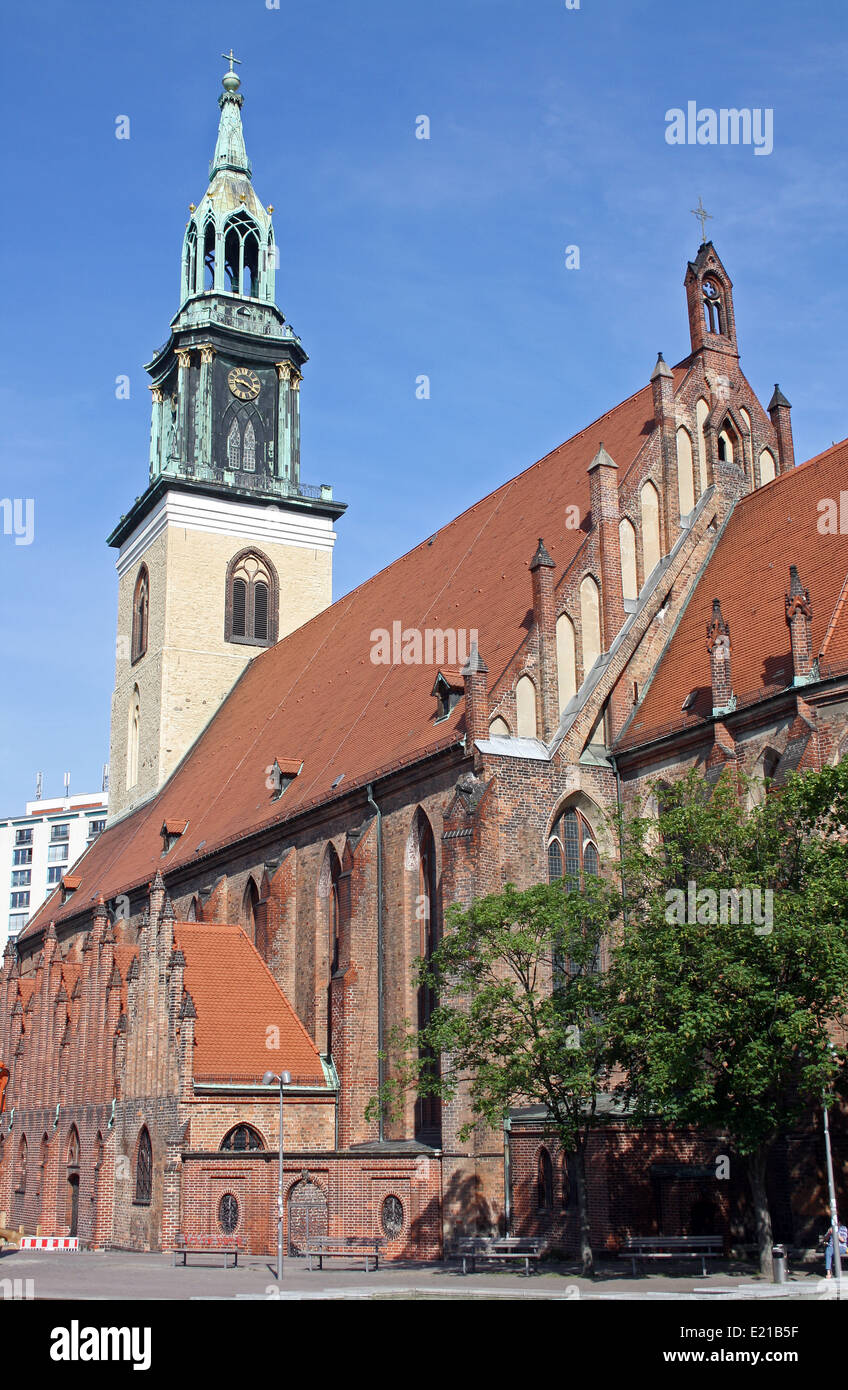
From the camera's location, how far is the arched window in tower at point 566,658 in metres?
29.1

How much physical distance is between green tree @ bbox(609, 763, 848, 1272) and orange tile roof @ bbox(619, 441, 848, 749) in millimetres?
4274

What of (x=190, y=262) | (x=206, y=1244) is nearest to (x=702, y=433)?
(x=206, y=1244)

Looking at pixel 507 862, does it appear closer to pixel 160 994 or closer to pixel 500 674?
pixel 500 674

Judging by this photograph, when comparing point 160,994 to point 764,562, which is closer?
point 764,562

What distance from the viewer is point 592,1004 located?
71.3 feet

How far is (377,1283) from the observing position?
21281mm

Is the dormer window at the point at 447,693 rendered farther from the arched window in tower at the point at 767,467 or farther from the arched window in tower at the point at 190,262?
the arched window in tower at the point at 190,262

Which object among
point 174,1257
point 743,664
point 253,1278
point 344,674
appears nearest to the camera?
point 253,1278

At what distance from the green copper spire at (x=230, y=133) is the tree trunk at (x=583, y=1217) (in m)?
42.9

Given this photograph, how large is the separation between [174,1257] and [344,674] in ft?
53.9

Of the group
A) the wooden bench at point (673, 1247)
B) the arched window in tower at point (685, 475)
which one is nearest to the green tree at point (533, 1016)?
the wooden bench at point (673, 1247)

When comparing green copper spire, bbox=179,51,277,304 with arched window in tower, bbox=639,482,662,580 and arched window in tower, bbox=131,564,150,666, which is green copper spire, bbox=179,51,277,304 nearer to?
arched window in tower, bbox=131,564,150,666

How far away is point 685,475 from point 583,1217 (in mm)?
15953
